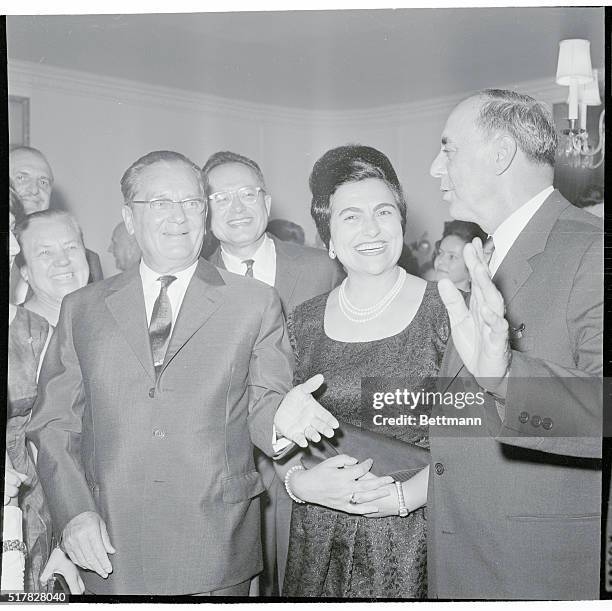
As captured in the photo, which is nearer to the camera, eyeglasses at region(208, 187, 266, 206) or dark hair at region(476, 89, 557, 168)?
dark hair at region(476, 89, 557, 168)

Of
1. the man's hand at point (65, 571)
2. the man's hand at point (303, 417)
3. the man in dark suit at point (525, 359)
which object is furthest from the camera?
Result: the man's hand at point (65, 571)

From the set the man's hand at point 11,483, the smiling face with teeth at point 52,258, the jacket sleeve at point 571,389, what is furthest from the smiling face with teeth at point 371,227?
the man's hand at point 11,483

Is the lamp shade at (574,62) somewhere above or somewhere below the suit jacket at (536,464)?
above

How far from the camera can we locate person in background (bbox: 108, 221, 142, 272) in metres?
3.03

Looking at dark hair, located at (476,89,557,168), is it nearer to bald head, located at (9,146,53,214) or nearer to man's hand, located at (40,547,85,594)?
bald head, located at (9,146,53,214)

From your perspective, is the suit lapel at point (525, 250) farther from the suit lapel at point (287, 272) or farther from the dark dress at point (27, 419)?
the dark dress at point (27, 419)

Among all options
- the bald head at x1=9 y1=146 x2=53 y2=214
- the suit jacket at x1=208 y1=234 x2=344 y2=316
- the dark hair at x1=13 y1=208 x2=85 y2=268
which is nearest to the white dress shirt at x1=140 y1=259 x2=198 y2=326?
the suit jacket at x1=208 y1=234 x2=344 y2=316

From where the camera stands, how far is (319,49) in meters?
3.05

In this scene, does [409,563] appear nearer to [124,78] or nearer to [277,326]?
[277,326]

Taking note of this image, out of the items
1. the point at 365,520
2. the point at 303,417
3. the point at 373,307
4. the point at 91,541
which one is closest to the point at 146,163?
the point at 373,307

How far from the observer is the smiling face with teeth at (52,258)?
3062 millimetres

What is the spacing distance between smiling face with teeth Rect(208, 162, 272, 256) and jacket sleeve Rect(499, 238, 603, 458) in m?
1.00

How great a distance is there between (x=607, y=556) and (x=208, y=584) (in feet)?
4.44

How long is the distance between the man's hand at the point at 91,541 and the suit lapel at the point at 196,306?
59cm
